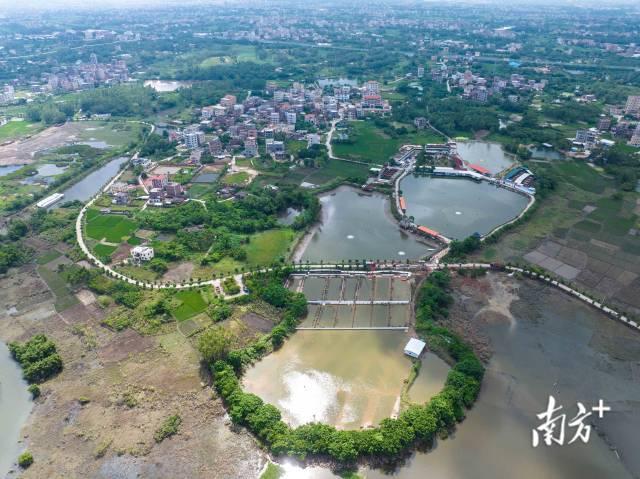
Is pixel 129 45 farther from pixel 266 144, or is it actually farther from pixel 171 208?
pixel 171 208

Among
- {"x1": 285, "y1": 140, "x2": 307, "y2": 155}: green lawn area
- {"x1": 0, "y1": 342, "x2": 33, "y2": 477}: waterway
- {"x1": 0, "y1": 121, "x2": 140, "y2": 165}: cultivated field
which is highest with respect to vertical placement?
{"x1": 0, "y1": 342, "x2": 33, "y2": 477}: waterway

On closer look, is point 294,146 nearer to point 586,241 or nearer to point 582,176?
point 582,176

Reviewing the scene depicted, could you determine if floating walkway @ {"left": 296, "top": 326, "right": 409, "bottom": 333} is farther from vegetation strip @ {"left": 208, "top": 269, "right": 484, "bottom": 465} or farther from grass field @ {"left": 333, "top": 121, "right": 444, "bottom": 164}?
grass field @ {"left": 333, "top": 121, "right": 444, "bottom": 164}

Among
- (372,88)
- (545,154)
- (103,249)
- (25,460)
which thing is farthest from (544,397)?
(372,88)

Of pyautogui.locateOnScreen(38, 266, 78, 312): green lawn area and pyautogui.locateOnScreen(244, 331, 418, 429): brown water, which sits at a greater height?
pyautogui.locateOnScreen(244, 331, 418, 429): brown water

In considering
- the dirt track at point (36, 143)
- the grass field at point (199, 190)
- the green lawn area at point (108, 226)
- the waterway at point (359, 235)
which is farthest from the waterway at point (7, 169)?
the waterway at point (359, 235)

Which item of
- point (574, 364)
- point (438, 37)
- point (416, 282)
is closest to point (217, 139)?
point (416, 282)

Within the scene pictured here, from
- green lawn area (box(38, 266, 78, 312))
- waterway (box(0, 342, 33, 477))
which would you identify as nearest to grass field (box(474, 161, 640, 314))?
green lawn area (box(38, 266, 78, 312))

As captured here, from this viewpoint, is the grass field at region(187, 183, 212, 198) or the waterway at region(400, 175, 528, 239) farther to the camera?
the grass field at region(187, 183, 212, 198)
